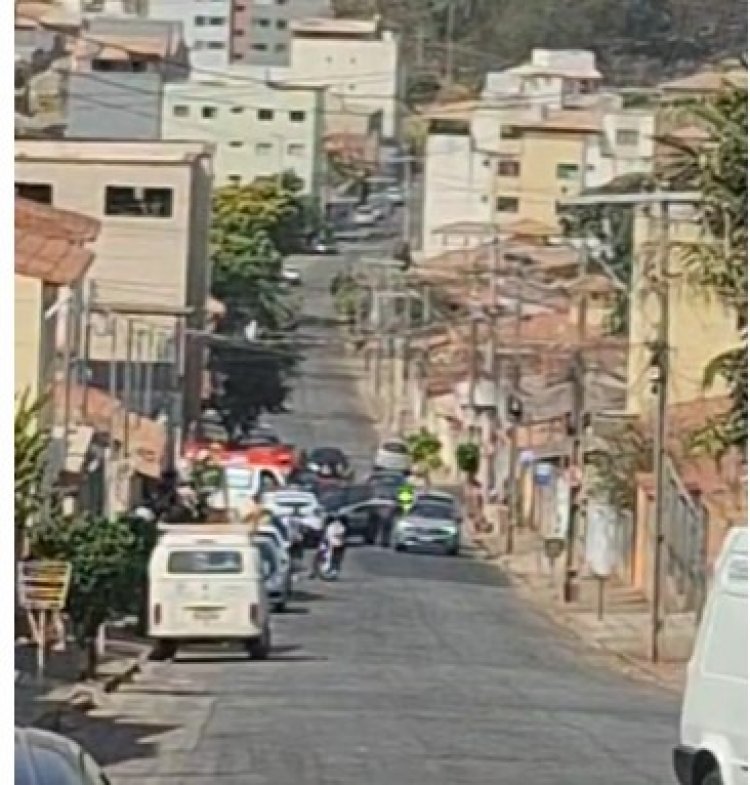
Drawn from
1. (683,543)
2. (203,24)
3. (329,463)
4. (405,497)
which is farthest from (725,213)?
(405,497)

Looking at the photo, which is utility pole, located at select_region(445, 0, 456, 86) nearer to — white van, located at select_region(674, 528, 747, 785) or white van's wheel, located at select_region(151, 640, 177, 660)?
white van's wheel, located at select_region(151, 640, 177, 660)

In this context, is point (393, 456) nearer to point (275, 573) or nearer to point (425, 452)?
point (425, 452)

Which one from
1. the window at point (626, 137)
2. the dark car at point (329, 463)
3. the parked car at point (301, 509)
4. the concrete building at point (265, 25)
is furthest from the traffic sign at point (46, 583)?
the dark car at point (329, 463)

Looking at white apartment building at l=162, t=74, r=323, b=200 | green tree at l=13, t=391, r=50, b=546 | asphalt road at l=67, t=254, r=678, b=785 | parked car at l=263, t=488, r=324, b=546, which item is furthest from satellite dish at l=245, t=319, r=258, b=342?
parked car at l=263, t=488, r=324, b=546

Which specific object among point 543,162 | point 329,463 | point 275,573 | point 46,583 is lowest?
point 329,463

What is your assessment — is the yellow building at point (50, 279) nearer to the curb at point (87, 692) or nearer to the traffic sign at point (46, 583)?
the curb at point (87, 692)

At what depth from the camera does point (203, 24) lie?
10758 mm

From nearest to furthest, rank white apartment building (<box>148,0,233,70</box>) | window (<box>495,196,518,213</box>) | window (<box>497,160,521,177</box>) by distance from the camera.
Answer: white apartment building (<box>148,0,233,70</box>)
window (<box>497,160,521,177</box>)
window (<box>495,196,518,213</box>)

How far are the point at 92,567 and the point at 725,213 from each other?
3.34 metres

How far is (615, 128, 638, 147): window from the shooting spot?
14170mm

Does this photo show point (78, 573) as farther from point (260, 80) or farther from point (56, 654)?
point (260, 80)

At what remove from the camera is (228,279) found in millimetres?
12883

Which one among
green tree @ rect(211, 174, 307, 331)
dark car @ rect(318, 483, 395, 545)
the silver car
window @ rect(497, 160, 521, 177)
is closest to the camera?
green tree @ rect(211, 174, 307, 331)

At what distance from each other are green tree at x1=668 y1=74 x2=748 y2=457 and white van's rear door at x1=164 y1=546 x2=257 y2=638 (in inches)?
156
